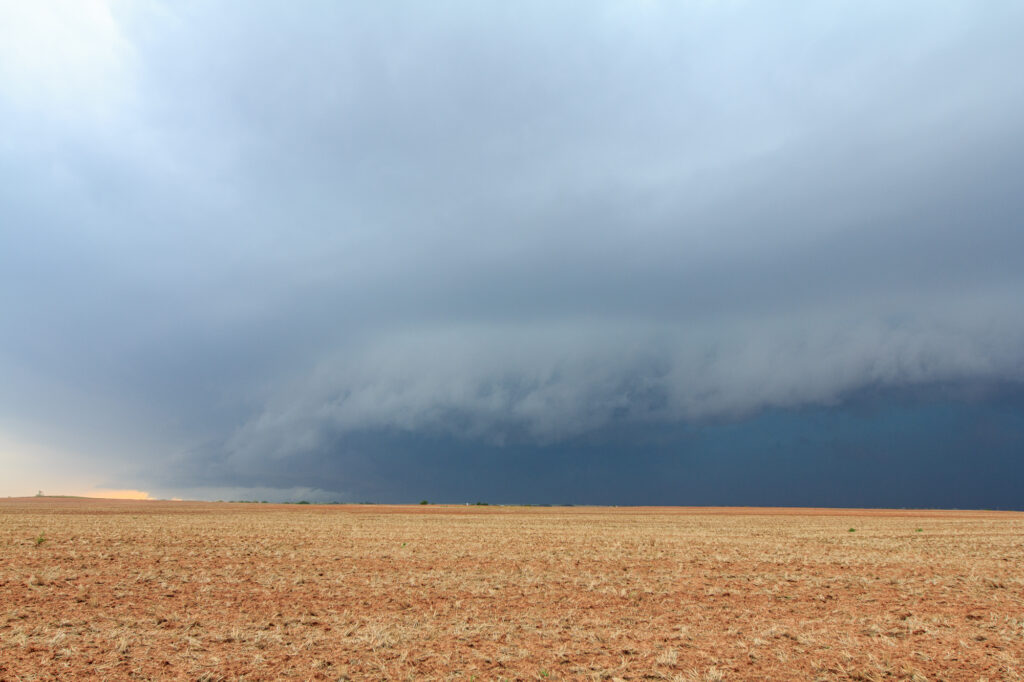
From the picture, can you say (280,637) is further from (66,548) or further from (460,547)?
(66,548)

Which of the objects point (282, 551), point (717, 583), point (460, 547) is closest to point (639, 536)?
point (460, 547)

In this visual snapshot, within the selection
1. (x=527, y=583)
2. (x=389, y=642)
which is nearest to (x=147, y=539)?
(x=527, y=583)

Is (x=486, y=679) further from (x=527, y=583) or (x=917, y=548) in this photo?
(x=917, y=548)

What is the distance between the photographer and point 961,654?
523 inches

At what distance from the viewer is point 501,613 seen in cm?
1756

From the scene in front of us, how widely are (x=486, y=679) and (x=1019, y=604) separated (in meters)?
17.9

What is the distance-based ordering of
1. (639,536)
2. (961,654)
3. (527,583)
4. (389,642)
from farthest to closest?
(639,536)
(527,583)
(389,642)
(961,654)

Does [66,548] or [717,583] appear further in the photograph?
[66,548]

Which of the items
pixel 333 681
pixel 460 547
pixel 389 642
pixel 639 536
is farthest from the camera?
pixel 639 536

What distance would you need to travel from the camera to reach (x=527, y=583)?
22.2 m

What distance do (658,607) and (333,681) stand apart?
10.5 m

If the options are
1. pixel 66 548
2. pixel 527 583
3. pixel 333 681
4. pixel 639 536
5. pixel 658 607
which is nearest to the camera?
pixel 333 681

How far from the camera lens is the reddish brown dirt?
12.7 metres

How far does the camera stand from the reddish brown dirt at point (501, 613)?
1270 centimetres
